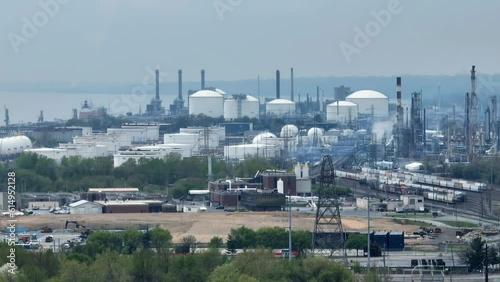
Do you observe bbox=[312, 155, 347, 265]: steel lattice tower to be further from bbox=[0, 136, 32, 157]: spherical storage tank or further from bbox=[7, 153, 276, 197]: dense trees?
bbox=[0, 136, 32, 157]: spherical storage tank

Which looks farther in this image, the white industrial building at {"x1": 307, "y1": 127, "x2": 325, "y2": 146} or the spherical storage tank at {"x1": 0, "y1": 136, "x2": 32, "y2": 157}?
the white industrial building at {"x1": 307, "y1": 127, "x2": 325, "y2": 146}

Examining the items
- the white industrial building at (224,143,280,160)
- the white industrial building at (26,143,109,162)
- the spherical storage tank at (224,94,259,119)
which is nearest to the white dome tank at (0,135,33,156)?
the white industrial building at (26,143,109,162)

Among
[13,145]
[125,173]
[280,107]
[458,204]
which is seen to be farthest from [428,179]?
[280,107]

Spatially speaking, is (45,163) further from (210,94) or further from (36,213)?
(210,94)

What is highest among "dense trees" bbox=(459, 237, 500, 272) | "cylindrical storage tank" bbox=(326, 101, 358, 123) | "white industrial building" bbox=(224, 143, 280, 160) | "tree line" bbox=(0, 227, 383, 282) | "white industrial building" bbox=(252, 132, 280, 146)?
"cylindrical storage tank" bbox=(326, 101, 358, 123)

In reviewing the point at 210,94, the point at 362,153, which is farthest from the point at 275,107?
the point at 362,153

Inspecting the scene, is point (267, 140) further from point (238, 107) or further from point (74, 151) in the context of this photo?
point (238, 107)
